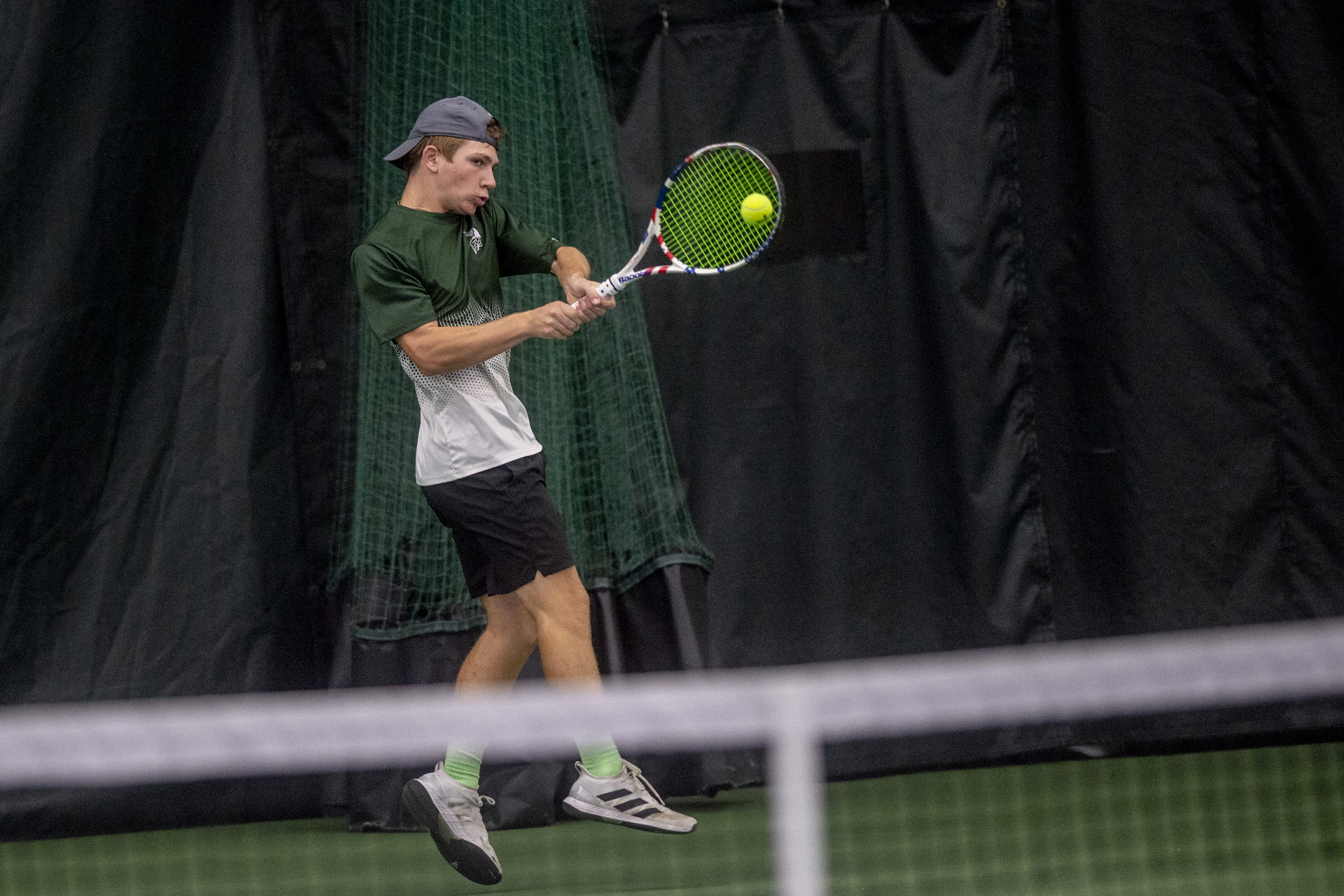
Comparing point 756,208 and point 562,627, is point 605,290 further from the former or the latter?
point 562,627

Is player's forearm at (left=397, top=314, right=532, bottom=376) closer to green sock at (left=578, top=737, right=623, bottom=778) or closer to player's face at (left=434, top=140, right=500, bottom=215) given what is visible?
player's face at (left=434, top=140, right=500, bottom=215)

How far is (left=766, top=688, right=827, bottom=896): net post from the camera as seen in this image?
158 centimetres

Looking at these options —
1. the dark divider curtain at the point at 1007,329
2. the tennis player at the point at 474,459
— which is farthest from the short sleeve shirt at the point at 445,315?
the dark divider curtain at the point at 1007,329

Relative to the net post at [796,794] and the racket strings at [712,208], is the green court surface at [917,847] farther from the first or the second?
the net post at [796,794]

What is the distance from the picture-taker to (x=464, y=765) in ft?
11.2

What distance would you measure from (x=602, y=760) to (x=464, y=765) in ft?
0.96

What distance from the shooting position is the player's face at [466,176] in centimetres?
345

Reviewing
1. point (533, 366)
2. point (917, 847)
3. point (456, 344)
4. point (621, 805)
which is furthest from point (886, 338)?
point (621, 805)

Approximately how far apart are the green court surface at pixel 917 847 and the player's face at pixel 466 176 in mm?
1482

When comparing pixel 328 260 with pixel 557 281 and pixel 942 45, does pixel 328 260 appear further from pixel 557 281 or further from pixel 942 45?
pixel 942 45

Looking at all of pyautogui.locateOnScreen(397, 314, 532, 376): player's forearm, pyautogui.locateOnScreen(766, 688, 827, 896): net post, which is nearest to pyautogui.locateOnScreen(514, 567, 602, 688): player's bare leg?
pyautogui.locateOnScreen(397, 314, 532, 376): player's forearm

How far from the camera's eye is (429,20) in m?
4.29

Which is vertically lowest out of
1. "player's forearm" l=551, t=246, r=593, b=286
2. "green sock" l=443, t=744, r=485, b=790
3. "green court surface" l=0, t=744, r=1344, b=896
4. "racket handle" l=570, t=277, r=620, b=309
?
"green court surface" l=0, t=744, r=1344, b=896

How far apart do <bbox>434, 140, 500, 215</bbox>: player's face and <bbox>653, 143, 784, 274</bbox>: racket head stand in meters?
0.45
